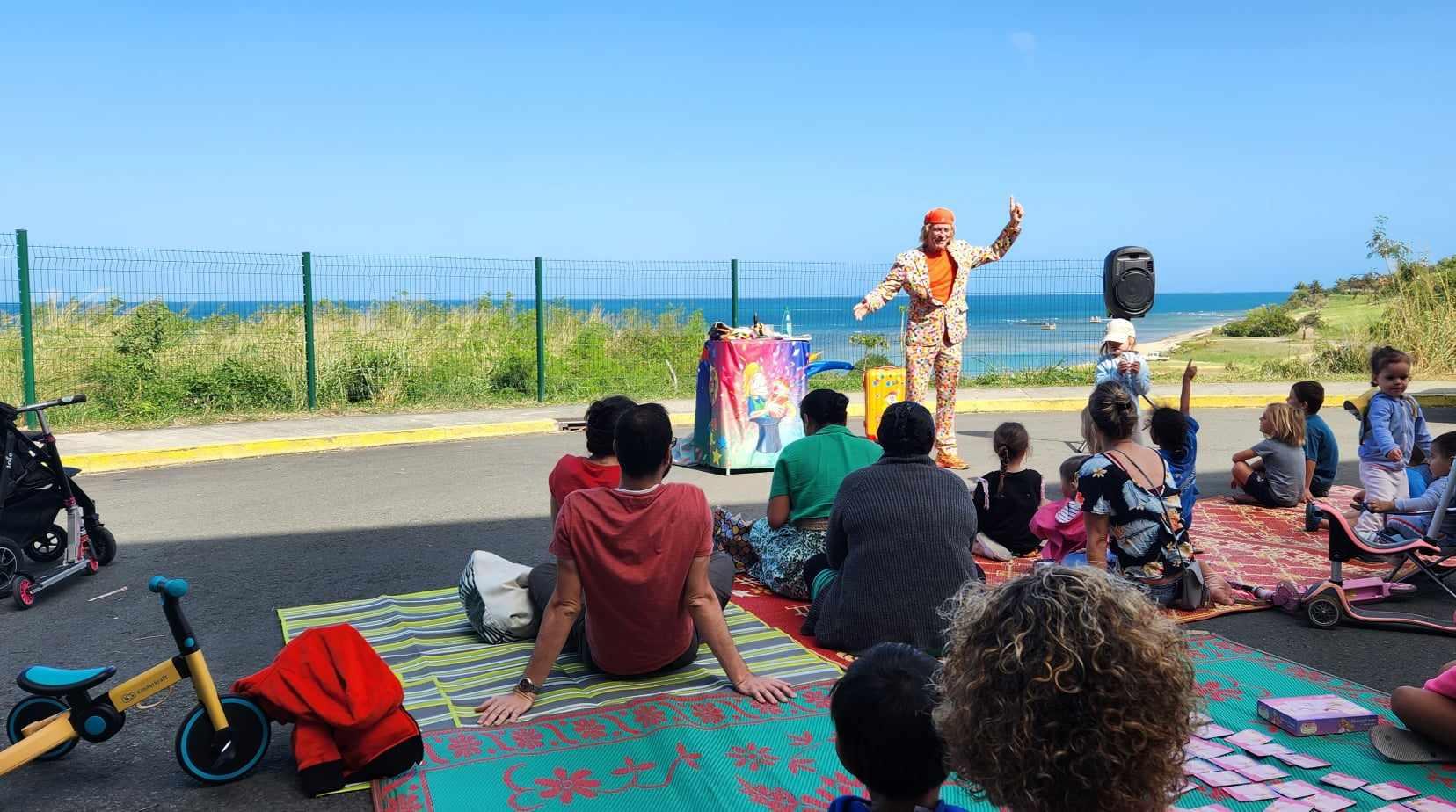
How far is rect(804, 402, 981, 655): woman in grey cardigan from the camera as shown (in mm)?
4562

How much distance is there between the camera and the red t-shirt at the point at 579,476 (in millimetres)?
5047

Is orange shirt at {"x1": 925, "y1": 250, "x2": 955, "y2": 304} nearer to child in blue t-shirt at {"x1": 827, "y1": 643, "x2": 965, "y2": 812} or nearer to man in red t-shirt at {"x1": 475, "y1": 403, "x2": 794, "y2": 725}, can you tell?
man in red t-shirt at {"x1": 475, "y1": 403, "x2": 794, "y2": 725}

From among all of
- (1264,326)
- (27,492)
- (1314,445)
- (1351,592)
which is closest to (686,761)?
(1351,592)

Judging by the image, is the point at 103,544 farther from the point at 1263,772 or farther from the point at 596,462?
the point at 1263,772

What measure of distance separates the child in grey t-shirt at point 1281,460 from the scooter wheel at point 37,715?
24.6ft

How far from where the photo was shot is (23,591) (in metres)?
5.86

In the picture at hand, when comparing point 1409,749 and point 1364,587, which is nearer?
point 1409,749

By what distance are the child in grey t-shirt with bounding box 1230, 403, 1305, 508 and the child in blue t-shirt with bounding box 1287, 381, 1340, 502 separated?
0.16m

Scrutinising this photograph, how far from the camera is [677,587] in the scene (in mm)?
4410

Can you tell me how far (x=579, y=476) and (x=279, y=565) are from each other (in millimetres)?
2741

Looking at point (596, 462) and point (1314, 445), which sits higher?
point (596, 462)

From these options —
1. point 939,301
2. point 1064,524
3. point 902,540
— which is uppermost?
point 939,301

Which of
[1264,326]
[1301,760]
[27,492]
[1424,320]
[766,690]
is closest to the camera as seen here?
[1301,760]

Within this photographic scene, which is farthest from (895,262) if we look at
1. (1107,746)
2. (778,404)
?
(1107,746)
